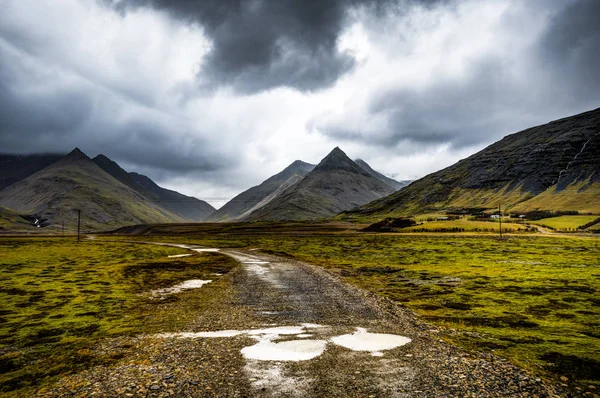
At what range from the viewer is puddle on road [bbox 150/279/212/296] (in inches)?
1331

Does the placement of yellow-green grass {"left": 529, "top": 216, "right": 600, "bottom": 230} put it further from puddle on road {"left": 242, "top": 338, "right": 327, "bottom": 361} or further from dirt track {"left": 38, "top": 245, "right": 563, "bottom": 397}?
puddle on road {"left": 242, "top": 338, "right": 327, "bottom": 361}

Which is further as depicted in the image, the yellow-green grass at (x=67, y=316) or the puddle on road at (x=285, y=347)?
the yellow-green grass at (x=67, y=316)

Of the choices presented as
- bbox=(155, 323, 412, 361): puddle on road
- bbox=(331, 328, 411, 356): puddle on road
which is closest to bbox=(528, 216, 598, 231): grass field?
bbox=(331, 328, 411, 356): puddle on road

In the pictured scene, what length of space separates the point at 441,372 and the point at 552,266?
5045 centimetres

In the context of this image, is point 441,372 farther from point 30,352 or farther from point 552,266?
point 552,266

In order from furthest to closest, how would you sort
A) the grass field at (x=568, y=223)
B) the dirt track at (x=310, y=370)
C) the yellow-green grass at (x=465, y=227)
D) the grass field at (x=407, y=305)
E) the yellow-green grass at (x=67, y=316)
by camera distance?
the grass field at (x=568, y=223)
the yellow-green grass at (x=465, y=227)
the grass field at (x=407, y=305)
the yellow-green grass at (x=67, y=316)
the dirt track at (x=310, y=370)

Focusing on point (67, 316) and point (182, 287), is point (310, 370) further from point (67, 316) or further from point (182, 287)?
point (182, 287)

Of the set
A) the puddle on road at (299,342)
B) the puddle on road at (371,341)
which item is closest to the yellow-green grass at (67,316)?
the puddle on road at (299,342)

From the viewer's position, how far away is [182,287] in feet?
121

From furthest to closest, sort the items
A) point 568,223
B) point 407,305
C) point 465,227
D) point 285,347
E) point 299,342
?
point 568,223 < point 465,227 < point 407,305 < point 299,342 < point 285,347

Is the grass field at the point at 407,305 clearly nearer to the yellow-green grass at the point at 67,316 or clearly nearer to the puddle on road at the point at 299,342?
the yellow-green grass at the point at 67,316

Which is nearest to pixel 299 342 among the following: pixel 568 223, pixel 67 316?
pixel 67 316

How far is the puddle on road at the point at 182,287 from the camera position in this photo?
33.8 m

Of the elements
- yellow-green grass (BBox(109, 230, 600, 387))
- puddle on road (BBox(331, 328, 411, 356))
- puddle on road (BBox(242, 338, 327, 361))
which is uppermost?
puddle on road (BBox(242, 338, 327, 361))
